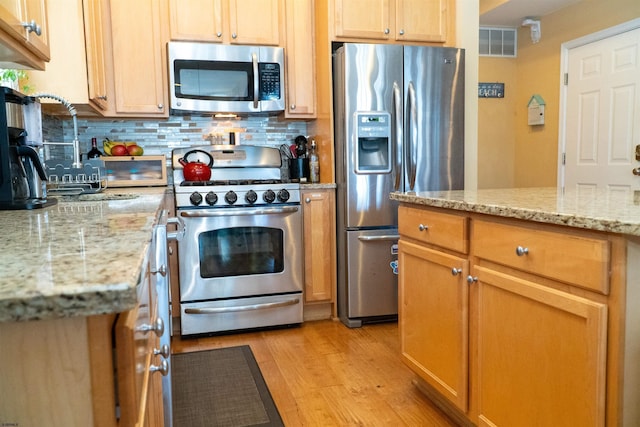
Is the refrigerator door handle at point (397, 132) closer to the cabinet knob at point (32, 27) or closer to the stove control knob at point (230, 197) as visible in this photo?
the stove control knob at point (230, 197)

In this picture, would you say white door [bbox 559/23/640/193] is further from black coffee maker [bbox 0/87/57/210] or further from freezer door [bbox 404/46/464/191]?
black coffee maker [bbox 0/87/57/210]

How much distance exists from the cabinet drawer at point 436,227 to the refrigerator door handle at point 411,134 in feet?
3.55

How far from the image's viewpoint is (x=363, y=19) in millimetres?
3209

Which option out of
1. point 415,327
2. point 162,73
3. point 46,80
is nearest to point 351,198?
point 415,327

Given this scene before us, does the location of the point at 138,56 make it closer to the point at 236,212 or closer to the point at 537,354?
the point at 236,212

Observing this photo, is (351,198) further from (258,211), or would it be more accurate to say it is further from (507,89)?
(507,89)

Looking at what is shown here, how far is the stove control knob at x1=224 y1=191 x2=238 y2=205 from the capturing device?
9.83ft

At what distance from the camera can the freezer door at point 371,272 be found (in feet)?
10.3

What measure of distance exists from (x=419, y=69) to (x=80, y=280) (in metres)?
2.92

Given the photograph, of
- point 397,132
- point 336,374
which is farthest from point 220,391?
point 397,132

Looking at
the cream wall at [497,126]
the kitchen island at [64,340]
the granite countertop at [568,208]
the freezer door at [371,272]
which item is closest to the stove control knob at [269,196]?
the freezer door at [371,272]

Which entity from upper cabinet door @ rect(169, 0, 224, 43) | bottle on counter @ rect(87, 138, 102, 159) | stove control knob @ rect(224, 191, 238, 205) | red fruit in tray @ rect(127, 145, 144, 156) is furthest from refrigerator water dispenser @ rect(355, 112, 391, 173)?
bottle on counter @ rect(87, 138, 102, 159)

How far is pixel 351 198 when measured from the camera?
3096 millimetres

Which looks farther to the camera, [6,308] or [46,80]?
[46,80]
